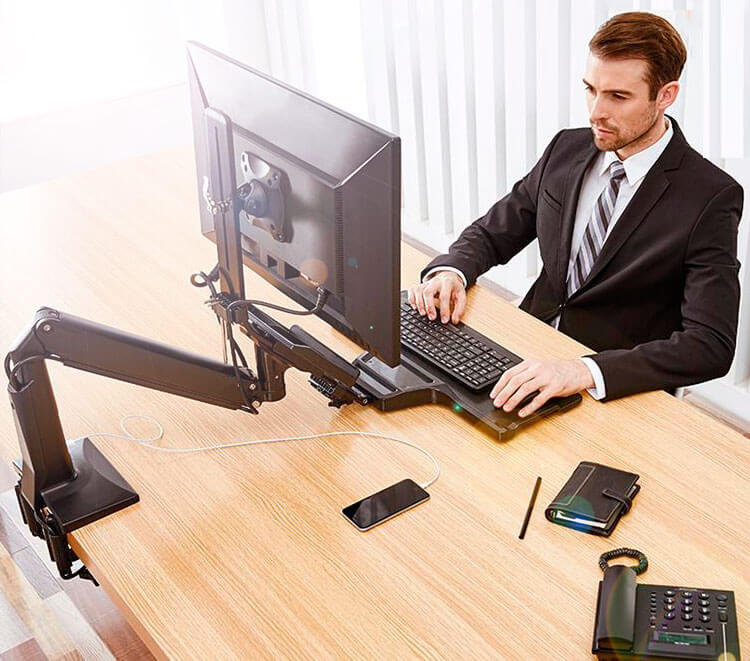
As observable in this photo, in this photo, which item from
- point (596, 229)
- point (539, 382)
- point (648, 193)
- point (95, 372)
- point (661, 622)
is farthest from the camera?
point (596, 229)

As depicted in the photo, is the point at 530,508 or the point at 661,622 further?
the point at 530,508

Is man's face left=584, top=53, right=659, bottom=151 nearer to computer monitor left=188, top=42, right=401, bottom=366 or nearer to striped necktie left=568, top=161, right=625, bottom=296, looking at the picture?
striped necktie left=568, top=161, right=625, bottom=296

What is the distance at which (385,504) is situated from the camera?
1.56 m

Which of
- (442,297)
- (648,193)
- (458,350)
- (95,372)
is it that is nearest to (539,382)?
(458,350)

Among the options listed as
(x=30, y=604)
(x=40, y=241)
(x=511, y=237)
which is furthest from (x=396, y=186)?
(x=30, y=604)

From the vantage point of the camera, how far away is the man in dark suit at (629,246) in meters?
1.79

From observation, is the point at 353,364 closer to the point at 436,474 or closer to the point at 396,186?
the point at 436,474

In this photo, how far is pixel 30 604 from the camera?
240 cm

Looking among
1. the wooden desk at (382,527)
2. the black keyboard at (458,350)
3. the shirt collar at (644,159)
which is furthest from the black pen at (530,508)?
the shirt collar at (644,159)

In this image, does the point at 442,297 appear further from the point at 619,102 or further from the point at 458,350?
the point at 619,102

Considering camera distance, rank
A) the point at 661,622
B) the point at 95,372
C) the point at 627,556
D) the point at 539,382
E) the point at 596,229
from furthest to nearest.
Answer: the point at 596,229 → the point at 539,382 → the point at 95,372 → the point at 627,556 → the point at 661,622

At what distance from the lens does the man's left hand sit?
1.72 m

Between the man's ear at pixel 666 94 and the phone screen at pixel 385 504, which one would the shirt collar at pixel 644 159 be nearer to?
the man's ear at pixel 666 94

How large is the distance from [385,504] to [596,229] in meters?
0.85
